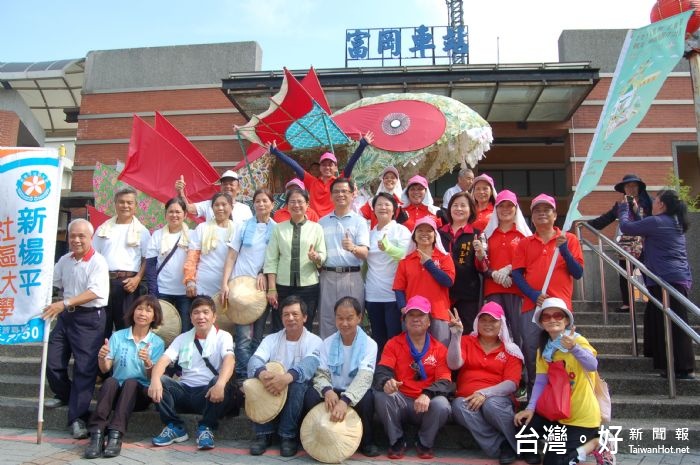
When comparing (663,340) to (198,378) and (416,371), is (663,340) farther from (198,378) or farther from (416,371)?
(198,378)

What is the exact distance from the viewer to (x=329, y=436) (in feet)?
12.4

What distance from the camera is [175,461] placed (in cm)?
383

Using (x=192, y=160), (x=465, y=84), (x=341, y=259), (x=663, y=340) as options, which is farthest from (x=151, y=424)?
(x=465, y=84)

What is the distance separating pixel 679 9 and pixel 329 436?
6669 millimetres

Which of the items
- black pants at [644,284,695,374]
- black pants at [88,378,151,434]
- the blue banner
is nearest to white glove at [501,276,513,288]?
the blue banner

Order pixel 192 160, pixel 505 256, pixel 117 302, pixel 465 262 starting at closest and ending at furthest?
pixel 505 256, pixel 465 262, pixel 117 302, pixel 192 160

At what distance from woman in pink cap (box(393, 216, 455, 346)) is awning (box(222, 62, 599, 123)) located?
6.78 m

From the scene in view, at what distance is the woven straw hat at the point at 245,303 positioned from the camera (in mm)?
4633

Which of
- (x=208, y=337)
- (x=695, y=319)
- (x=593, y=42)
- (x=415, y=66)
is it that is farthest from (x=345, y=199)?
(x=593, y=42)

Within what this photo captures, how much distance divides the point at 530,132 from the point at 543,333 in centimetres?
927

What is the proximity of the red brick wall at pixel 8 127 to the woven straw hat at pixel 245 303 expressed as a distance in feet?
40.1

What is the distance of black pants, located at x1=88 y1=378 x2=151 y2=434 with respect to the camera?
4.04 m

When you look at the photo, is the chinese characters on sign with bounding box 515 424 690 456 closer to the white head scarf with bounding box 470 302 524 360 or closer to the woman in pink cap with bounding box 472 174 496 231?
the white head scarf with bounding box 470 302 524 360

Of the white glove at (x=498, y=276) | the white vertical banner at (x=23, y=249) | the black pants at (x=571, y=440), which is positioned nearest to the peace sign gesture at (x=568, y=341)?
the black pants at (x=571, y=440)
